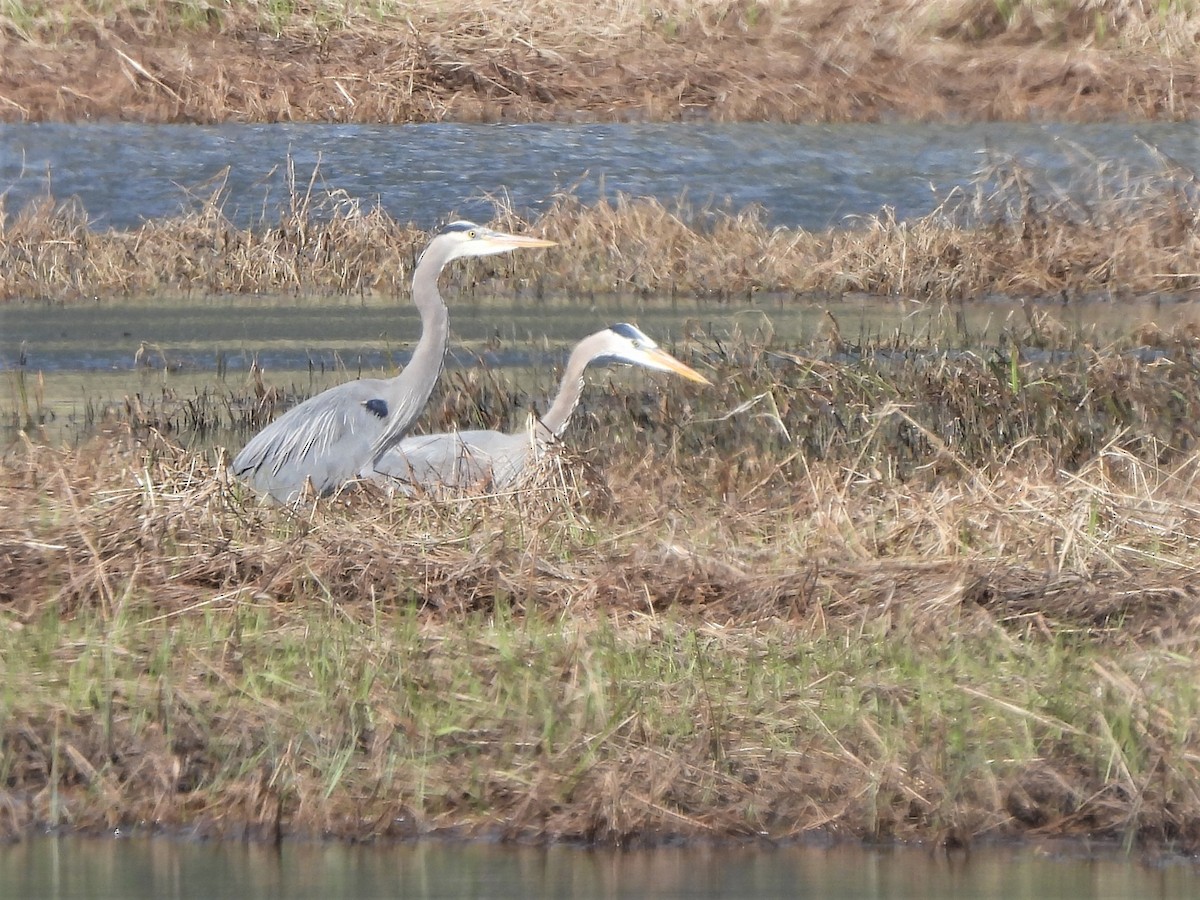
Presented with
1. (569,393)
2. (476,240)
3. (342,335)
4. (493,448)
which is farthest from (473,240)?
(342,335)

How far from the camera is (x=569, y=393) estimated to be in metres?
7.69

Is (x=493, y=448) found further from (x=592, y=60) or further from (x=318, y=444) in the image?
(x=592, y=60)

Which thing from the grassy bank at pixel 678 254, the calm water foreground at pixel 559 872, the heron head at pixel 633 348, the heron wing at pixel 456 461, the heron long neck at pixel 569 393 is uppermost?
the grassy bank at pixel 678 254

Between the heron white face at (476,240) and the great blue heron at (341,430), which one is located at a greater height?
the heron white face at (476,240)

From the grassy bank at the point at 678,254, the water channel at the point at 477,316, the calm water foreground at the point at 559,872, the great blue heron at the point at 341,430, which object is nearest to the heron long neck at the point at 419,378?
the great blue heron at the point at 341,430

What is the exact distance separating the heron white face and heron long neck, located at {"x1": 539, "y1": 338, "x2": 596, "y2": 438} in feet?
2.35

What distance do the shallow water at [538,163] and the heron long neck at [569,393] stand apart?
8.85 metres

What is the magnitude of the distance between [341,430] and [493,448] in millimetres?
580

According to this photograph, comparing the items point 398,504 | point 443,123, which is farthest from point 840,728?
point 443,123

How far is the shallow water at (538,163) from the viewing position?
18.3 m

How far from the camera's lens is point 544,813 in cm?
441

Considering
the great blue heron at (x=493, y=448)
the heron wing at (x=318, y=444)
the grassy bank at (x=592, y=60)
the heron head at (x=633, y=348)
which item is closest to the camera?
the great blue heron at (x=493, y=448)

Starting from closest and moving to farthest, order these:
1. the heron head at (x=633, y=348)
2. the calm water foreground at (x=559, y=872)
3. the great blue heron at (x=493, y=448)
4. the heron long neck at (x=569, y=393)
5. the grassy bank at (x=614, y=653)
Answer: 1. the calm water foreground at (x=559, y=872)
2. the grassy bank at (x=614, y=653)
3. the great blue heron at (x=493, y=448)
4. the heron long neck at (x=569, y=393)
5. the heron head at (x=633, y=348)

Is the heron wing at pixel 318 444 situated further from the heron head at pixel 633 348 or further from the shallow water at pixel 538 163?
the shallow water at pixel 538 163
